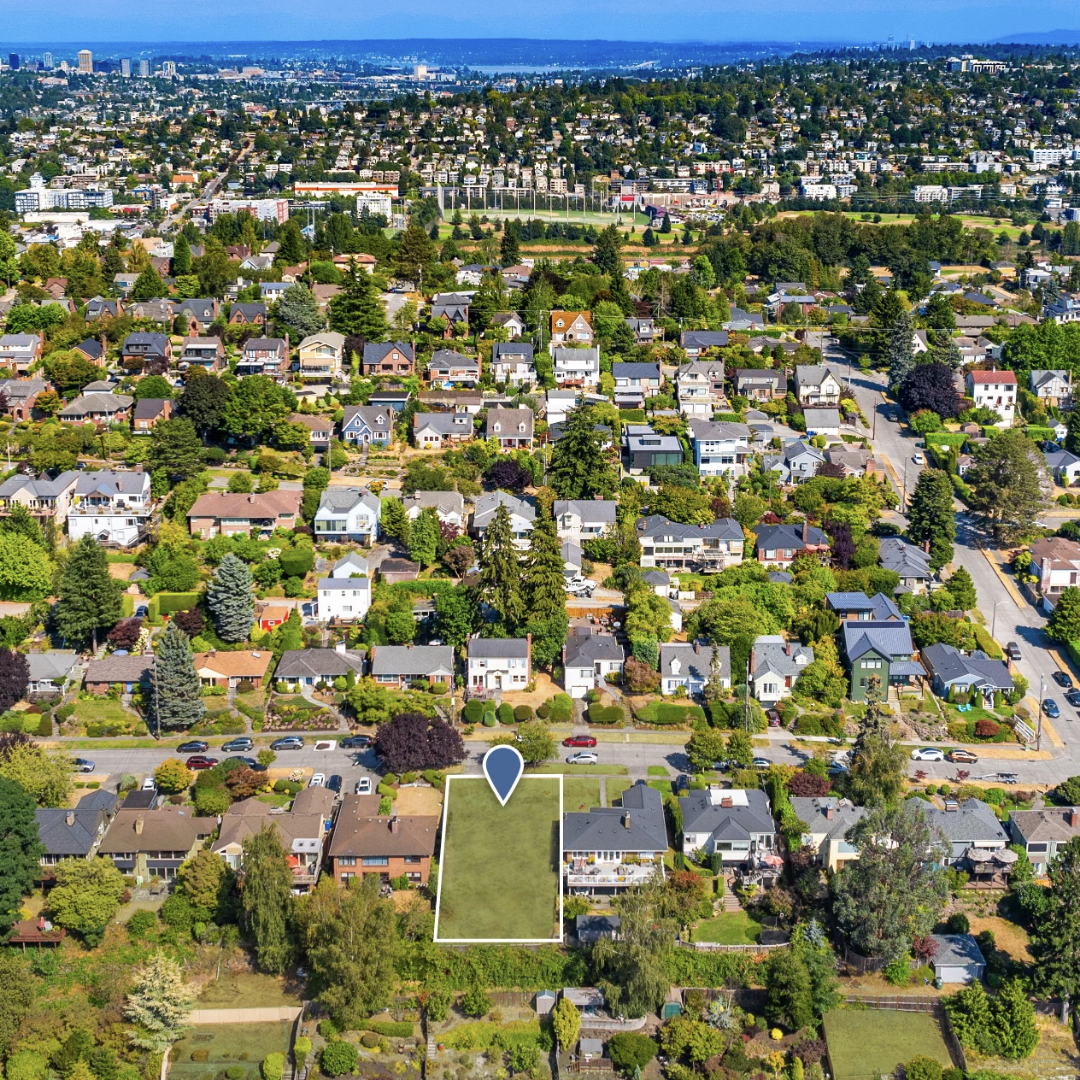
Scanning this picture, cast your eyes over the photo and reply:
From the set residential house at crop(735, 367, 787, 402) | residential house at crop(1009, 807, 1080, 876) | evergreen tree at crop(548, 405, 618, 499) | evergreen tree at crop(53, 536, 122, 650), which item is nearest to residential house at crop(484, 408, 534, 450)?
evergreen tree at crop(548, 405, 618, 499)

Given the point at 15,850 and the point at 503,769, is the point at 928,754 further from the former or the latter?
the point at 15,850

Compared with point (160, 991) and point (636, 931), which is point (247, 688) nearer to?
A: point (160, 991)

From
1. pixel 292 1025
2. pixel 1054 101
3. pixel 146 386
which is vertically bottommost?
pixel 292 1025

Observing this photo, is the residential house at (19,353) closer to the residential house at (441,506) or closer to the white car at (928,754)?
the residential house at (441,506)

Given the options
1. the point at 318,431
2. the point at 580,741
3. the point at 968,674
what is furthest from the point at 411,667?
the point at 318,431

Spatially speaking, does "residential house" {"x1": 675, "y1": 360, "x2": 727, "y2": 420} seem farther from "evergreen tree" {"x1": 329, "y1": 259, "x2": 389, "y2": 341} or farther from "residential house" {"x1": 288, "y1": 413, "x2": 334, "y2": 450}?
"residential house" {"x1": 288, "y1": 413, "x2": 334, "y2": 450}

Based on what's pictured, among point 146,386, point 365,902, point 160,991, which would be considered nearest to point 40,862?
point 160,991

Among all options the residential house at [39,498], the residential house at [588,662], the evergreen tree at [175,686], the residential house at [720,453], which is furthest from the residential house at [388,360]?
the evergreen tree at [175,686]
